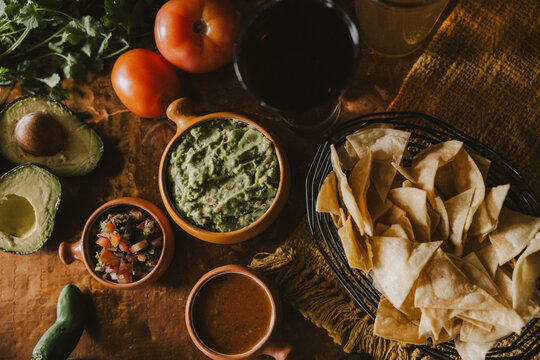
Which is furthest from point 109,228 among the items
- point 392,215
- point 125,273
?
point 392,215

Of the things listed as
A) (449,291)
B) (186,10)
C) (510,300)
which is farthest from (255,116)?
(510,300)

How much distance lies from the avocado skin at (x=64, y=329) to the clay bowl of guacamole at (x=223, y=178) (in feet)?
1.64

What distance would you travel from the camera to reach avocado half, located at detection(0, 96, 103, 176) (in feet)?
5.73

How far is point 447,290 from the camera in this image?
1.33 metres

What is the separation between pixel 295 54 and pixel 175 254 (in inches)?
33.3

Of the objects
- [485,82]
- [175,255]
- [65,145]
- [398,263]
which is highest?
[485,82]

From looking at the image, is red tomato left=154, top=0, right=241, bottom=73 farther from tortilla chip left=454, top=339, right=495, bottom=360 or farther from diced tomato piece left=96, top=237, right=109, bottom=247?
tortilla chip left=454, top=339, right=495, bottom=360

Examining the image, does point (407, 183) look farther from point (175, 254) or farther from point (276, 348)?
point (175, 254)

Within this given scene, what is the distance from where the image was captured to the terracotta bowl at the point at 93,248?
1.66 metres

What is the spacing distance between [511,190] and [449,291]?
17.7 inches

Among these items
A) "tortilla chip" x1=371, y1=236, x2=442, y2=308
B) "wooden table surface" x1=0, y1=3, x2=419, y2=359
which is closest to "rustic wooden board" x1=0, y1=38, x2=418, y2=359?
"wooden table surface" x1=0, y1=3, x2=419, y2=359

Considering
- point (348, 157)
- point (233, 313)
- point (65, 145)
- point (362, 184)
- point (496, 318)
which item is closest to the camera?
point (496, 318)

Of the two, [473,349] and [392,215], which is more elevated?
[392,215]

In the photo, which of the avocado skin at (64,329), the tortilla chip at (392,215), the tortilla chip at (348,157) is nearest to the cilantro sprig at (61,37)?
the avocado skin at (64,329)
